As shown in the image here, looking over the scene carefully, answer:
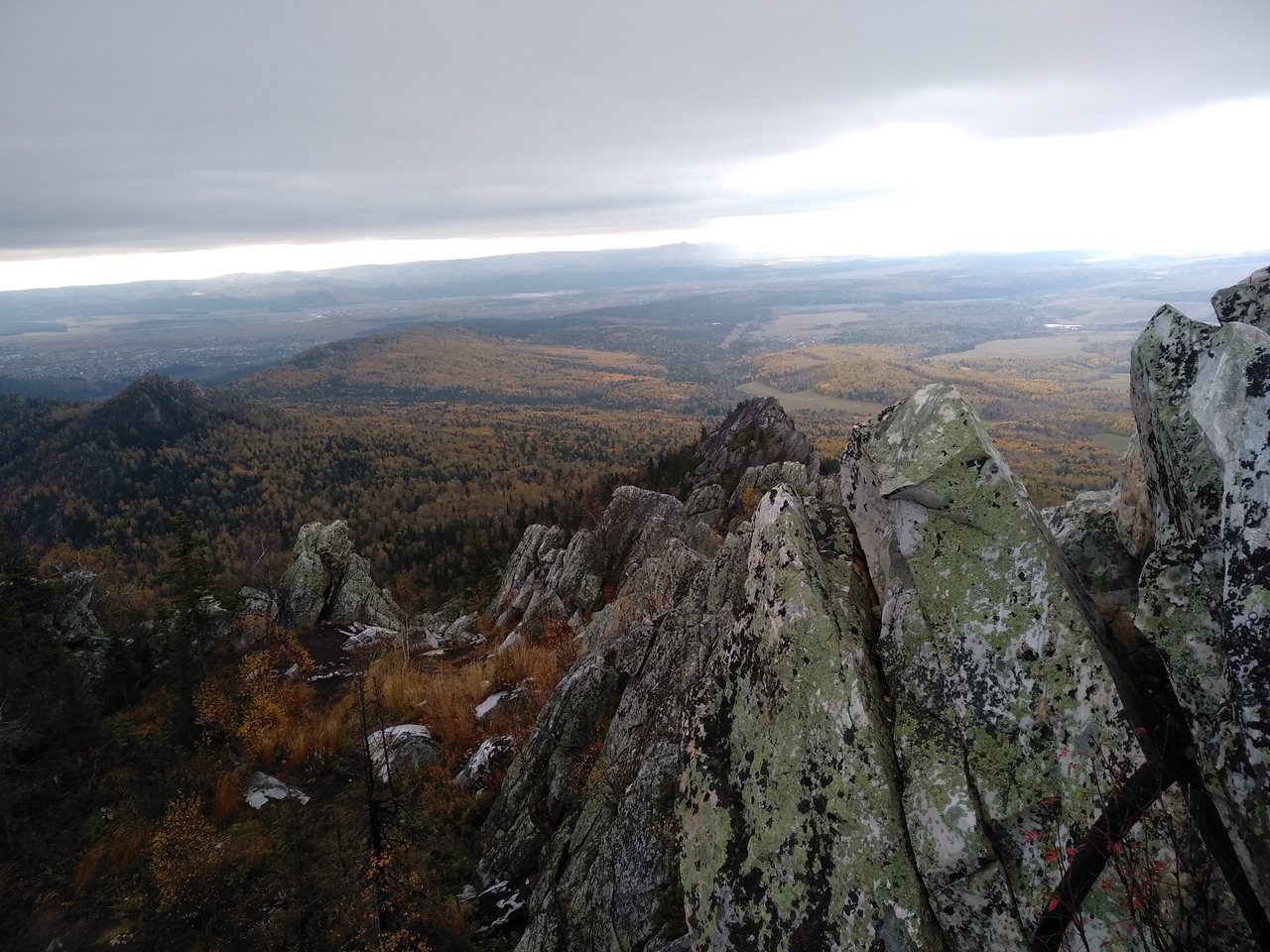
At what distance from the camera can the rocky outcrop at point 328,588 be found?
2981 centimetres

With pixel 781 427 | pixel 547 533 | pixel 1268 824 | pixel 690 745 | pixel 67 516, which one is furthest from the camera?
pixel 67 516

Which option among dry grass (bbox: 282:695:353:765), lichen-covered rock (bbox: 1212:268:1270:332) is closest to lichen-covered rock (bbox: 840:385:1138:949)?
lichen-covered rock (bbox: 1212:268:1270:332)

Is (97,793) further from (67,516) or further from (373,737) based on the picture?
(67,516)

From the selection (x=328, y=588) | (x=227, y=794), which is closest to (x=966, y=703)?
(x=227, y=794)

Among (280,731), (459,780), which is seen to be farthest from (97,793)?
(459,780)

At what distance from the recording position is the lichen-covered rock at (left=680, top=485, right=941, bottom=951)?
5.42m

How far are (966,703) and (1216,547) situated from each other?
7.98ft

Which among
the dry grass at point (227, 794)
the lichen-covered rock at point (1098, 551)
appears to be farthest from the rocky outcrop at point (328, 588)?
the lichen-covered rock at point (1098, 551)

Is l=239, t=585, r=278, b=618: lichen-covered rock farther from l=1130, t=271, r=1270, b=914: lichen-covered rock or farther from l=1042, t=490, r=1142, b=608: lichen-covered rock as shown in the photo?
l=1130, t=271, r=1270, b=914: lichen-covered rock

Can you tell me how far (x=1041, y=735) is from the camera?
17.1 ft

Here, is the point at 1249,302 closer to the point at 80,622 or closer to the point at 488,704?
the point at 488,704

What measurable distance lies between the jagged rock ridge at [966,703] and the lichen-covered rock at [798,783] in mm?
25

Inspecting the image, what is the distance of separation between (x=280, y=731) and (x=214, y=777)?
5.94ft

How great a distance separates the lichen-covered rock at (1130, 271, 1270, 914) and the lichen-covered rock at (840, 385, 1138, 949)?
646 mm
